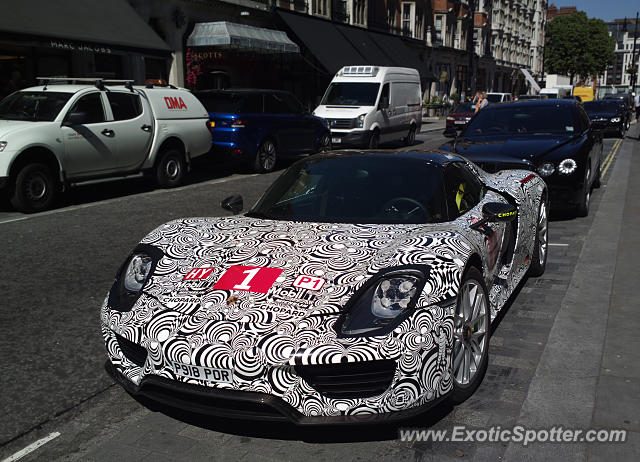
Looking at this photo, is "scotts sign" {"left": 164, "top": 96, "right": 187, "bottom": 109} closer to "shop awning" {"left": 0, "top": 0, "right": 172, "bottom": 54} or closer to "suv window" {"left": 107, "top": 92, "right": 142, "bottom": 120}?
"suv window" {"left": 107, "top": 92, "right": 142, "bottom": 120}

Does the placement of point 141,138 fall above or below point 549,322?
above

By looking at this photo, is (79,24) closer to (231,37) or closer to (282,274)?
(231,37)

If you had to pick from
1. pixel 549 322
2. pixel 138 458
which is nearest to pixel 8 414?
pixel 138 458

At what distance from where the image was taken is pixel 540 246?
233 inches

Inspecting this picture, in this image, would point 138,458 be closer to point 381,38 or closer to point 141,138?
point 141,138

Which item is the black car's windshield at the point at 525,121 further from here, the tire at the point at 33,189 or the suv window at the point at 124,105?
the tire at the point at 33,189

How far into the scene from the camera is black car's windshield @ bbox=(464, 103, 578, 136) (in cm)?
931

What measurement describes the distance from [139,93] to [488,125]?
657cm

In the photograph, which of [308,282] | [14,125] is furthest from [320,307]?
[14,125]

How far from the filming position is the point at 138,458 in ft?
9.67

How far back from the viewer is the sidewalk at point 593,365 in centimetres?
300

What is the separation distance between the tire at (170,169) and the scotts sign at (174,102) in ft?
2.87

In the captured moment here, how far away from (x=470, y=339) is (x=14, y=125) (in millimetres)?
8760

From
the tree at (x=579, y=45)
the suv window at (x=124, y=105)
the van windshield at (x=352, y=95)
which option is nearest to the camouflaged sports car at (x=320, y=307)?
the suv window at (x=124, y=105)
